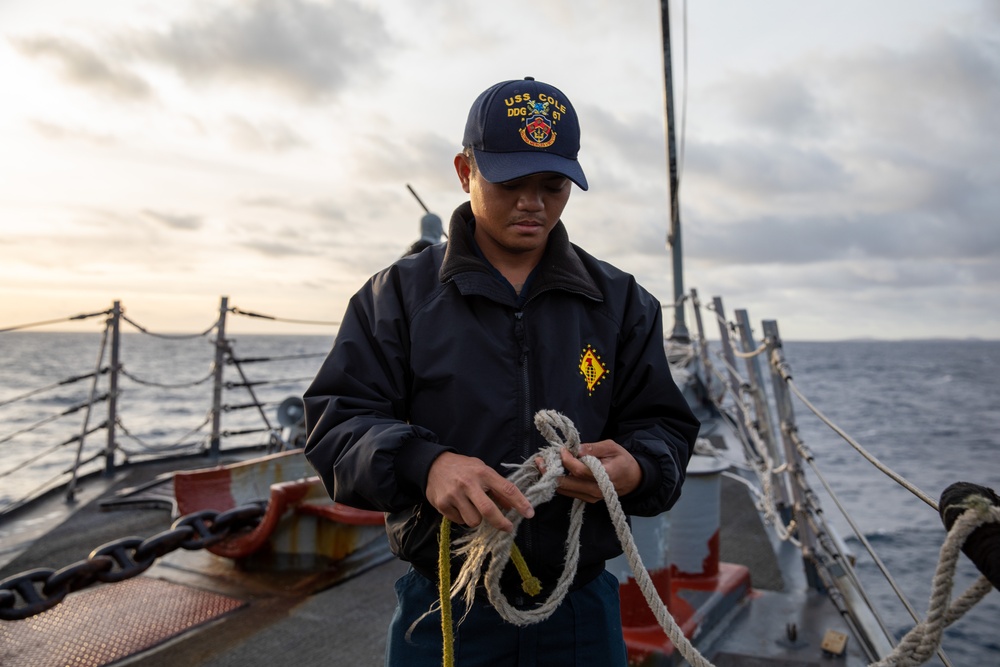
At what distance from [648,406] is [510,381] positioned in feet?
1.16

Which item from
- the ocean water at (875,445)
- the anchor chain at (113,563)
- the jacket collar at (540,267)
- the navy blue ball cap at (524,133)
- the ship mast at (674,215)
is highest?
the ship mast at (674,215)

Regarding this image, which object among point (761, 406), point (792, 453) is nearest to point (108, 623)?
point (792, 453)

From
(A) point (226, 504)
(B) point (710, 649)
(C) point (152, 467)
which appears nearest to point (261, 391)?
(C) point (152, 467)

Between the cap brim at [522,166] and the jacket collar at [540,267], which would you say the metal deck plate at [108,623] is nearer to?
the jacket collar at [540,267]

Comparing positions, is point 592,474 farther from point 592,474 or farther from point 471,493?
point 471,493

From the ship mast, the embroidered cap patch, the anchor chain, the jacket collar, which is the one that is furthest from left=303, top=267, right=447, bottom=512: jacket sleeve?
the ship mast

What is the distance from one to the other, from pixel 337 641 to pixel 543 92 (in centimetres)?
285

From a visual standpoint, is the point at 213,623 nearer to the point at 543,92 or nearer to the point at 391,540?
the point at 391,540

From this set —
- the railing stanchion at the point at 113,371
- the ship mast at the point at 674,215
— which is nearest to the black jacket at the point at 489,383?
the railing stanchion at the point at 113,371

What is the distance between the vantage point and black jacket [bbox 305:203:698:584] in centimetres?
151

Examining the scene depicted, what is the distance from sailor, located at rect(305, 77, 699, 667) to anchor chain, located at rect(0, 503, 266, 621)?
7.72 ft

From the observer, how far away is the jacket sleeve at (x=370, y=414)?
4.48 ft

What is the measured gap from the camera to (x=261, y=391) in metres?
43.4

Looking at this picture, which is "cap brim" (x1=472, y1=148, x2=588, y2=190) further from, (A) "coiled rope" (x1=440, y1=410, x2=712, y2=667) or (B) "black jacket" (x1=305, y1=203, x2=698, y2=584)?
(A) "coiled rope" (x1=440, y1=410, x2=712, y2=667)
